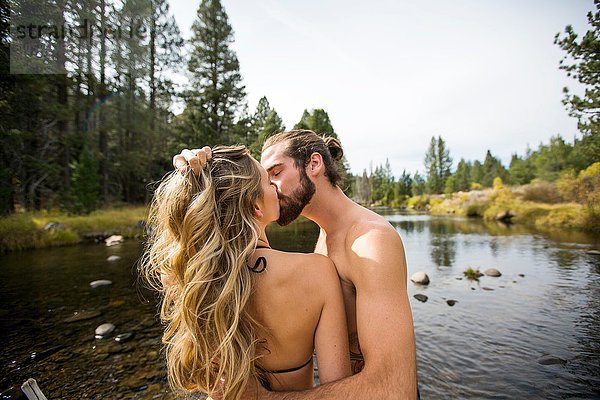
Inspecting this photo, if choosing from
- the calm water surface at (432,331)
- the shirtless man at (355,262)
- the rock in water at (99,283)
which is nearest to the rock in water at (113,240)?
the calm water surface at (432,331)

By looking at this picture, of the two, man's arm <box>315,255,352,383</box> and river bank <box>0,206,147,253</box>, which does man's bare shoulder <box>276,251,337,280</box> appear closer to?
man's arm <box>315,255,352,383</box>

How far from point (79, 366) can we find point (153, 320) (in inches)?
83.6

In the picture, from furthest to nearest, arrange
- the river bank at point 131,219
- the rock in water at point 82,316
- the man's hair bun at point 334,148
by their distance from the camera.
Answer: the river bank at point 131,219
the rock in water at point 82,316
the man's hair bun at point 334,148

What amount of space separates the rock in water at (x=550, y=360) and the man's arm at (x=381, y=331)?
20.4ft

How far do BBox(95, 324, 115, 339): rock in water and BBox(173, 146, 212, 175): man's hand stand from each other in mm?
6606

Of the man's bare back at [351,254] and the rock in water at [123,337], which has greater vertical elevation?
the man's bare back at [351,254]

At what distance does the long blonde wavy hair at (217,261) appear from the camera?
5.16ft

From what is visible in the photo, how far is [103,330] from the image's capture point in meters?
6.62

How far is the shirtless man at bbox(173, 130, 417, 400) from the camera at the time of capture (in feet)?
5.49

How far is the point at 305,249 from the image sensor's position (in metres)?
15.6

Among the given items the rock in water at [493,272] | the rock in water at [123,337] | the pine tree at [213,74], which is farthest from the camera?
the pine tree at [213,74]

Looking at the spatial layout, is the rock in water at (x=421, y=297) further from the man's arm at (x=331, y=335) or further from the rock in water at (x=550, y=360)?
the man's arm at (x=331, y=335)

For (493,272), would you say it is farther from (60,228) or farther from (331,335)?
(60,228)

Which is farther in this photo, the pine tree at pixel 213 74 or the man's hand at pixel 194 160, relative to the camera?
the pine tree at pixel 213 74
